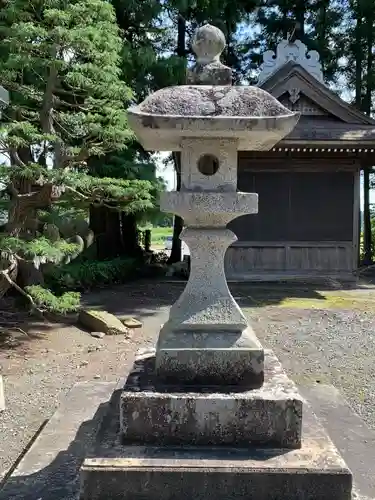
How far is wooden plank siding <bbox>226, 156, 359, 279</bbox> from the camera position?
13.2 metres

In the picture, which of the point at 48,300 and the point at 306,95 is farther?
the point at 306,95

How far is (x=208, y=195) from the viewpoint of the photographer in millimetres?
3277

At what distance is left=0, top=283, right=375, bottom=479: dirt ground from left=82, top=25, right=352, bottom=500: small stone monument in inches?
63.5

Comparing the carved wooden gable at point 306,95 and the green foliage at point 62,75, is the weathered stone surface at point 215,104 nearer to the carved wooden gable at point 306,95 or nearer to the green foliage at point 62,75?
the green foliage at point 62,75

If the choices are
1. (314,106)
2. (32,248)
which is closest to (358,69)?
(314,106)

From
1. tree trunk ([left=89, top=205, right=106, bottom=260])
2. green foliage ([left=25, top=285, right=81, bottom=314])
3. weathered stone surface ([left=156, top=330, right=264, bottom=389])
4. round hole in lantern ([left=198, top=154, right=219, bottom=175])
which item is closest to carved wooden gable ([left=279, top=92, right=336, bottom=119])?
tree trunk ([left=89, top=205, right=106, bottom=260])

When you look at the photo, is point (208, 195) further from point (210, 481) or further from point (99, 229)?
point (99, 229)

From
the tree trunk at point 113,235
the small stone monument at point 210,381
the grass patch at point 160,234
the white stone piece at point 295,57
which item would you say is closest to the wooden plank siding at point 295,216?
the white stone piece at point 295,57

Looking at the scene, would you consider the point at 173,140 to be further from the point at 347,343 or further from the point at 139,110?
the point at 347,343

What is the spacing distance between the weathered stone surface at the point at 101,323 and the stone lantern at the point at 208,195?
4893mm

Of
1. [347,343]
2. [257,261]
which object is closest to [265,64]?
[257,261]

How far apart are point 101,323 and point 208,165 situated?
17.2 feet

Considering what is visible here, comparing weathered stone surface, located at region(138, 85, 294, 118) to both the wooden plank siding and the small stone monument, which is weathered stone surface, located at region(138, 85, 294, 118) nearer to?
the small stone monument

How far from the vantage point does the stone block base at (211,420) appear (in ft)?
10.0
